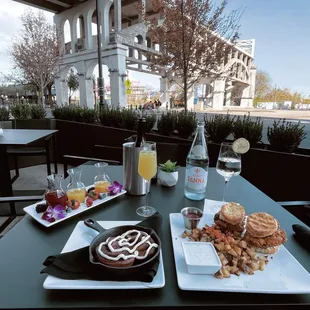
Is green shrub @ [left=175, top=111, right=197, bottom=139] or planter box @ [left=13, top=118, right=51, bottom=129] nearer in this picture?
green shrub @ [left=175, top=111, right=197, bottom=139]

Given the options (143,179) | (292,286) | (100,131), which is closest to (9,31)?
(100,131)

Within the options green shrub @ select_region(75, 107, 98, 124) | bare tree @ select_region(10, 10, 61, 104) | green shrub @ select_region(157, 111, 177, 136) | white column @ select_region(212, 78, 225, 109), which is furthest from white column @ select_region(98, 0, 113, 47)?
white column @ select_region(212, 78, 225, 109)

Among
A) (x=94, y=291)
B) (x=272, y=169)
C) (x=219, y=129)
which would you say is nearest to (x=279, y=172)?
(x=272, y=169)

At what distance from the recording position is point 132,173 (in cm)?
128

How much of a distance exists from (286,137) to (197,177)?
2.08 metres

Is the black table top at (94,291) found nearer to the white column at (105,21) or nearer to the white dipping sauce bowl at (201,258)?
the white dipping sauce bowl at (201,258)

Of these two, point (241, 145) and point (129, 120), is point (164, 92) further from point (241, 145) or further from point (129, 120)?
point (241, 145)

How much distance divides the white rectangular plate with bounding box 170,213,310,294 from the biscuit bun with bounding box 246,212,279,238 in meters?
0.09

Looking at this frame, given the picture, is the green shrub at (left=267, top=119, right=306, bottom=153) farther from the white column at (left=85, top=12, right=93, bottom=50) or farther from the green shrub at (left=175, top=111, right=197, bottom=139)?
the white column at (left=85, top=12, right=93, bottom=50)

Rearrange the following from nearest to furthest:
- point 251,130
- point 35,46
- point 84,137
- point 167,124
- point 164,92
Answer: point 251,130 → point 167,124 → point 84,137 → point 35,46 → point 164,92

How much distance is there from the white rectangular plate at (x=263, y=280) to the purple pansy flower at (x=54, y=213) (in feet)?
1.88

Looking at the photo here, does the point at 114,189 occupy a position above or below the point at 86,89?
below

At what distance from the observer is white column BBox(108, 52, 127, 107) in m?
14.7

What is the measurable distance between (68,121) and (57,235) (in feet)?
15.7
